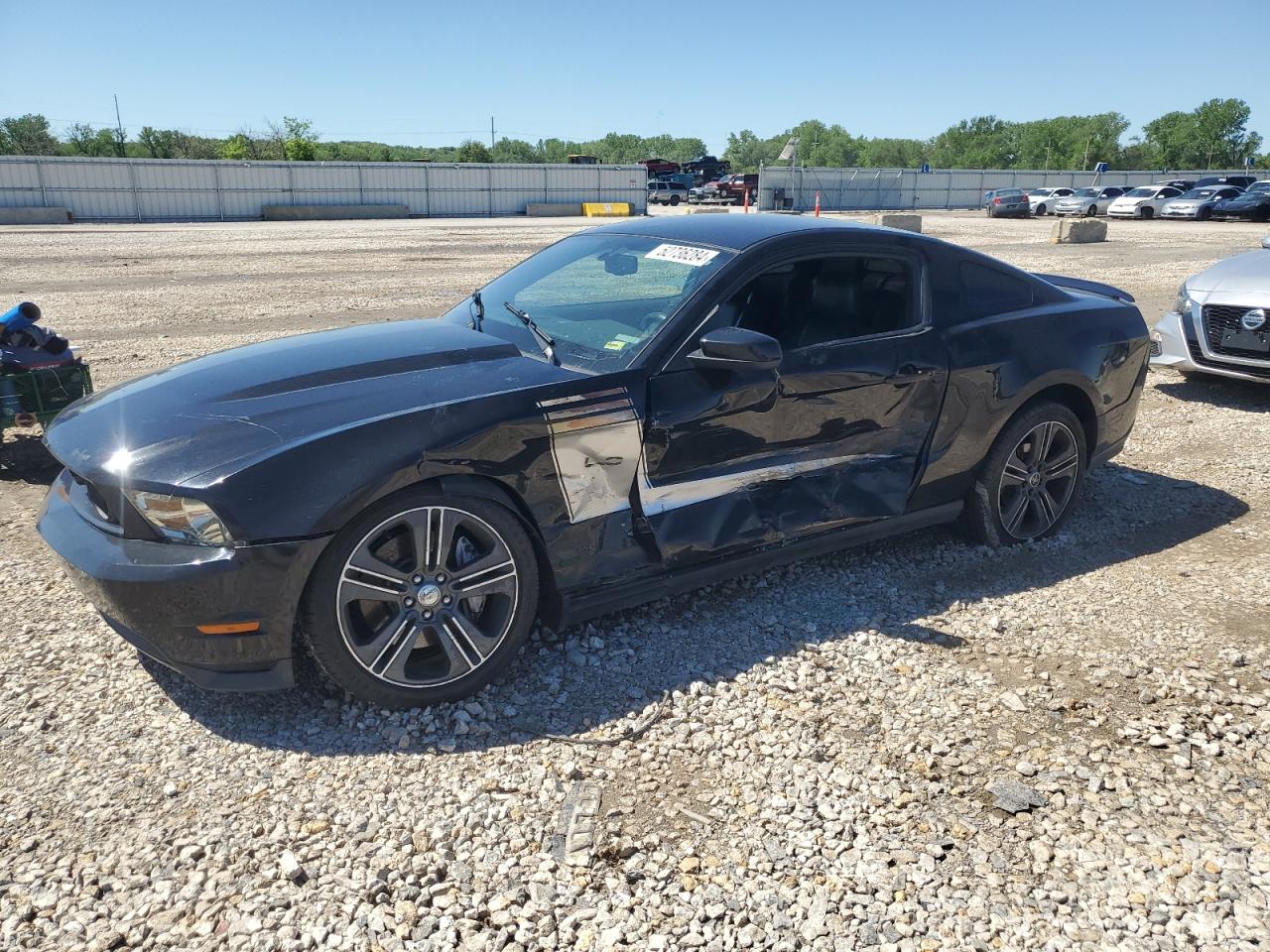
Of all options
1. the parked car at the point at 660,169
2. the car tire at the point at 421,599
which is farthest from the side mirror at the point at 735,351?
the parked car at the point at 660,169

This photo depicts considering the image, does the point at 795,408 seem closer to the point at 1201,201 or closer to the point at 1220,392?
the point at 1220,392

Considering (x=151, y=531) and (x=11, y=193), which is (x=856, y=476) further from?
(x=11, y=193)

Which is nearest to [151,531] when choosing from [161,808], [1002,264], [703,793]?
[161,808]

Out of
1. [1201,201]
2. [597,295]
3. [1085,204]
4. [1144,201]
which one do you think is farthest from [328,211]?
[597,295]

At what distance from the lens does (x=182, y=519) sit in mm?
2861

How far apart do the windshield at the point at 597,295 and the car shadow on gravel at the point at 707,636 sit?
1.14 meters

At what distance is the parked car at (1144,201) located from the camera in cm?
3938

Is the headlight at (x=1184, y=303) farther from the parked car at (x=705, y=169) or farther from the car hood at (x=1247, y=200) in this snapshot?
the parked car at (x=705, y=169)

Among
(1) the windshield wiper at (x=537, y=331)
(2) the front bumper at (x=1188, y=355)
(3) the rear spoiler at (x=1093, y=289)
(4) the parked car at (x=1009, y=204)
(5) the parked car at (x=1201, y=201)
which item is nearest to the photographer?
(1) the windshield wiper at (x=537, y=331)

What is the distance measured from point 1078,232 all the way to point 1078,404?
2285 cm

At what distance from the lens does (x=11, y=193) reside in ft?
107

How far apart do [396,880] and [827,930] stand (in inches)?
44.4

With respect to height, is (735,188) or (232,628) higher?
(735,188)

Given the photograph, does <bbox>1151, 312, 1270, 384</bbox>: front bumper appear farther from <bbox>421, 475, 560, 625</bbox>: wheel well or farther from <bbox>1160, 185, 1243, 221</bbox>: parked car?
<bbox>1160, 185, 1243, 221</bbox>: parked car
